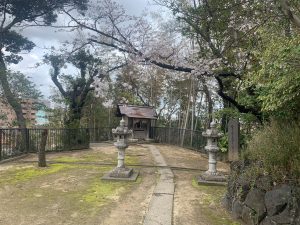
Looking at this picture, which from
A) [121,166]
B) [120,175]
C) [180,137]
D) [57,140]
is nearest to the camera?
[120,175]

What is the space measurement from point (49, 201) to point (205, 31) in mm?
7167

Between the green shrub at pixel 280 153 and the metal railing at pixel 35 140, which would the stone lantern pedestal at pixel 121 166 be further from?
the metal railing at pixel 35 140

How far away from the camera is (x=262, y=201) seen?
16.8 feet

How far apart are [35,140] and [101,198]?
28.5 feet

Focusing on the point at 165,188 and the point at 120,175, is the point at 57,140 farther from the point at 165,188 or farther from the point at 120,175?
the point at 165,188

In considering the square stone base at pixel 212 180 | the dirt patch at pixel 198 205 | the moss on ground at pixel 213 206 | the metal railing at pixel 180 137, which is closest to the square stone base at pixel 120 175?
the dirt patch at pixel 198 205

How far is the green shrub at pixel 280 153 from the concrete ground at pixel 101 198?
4.04 ft

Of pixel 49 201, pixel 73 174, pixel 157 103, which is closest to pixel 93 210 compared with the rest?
pixel 49 201

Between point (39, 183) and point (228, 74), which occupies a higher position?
point (228, 74)

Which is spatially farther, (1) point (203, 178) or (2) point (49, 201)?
(1) point (203, 178)

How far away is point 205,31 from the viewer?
35.3 ft

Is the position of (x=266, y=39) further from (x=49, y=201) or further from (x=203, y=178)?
(x=49, y=201)

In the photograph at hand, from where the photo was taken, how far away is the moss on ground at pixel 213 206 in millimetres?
5750

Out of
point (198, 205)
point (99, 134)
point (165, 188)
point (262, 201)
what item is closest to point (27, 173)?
point (165, 188)
